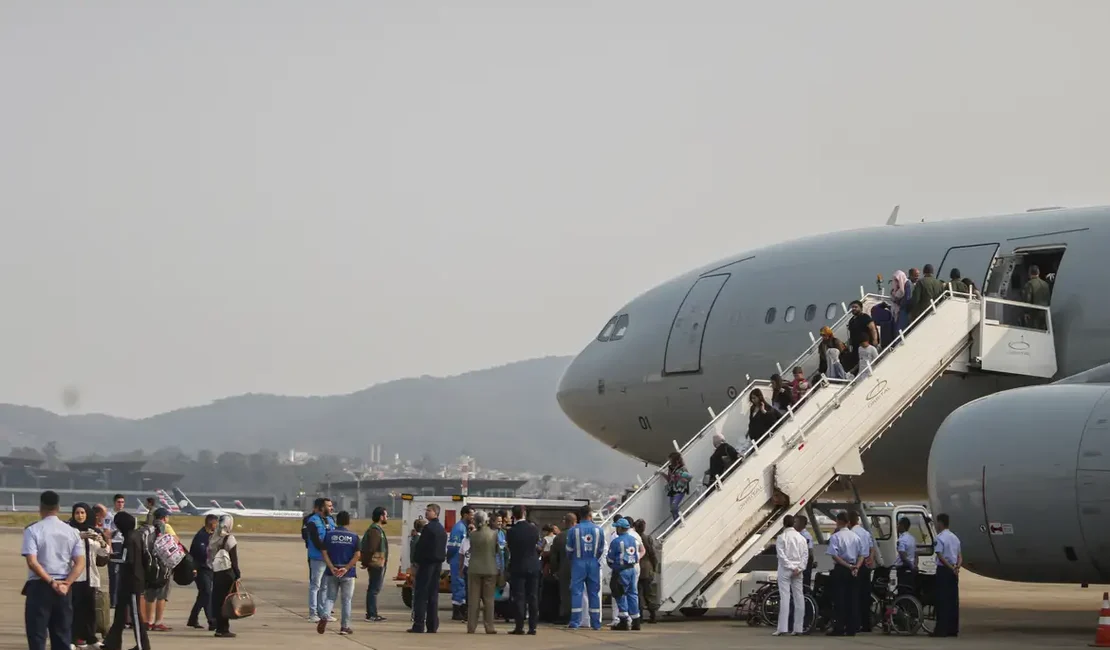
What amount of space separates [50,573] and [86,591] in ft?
8.95

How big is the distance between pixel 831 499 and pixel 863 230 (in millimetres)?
4733

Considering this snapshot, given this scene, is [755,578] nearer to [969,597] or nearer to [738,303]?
[738,303]

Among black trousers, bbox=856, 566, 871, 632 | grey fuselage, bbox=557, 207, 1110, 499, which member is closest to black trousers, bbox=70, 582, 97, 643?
black trousers, bbox=856, 566, 871, 632

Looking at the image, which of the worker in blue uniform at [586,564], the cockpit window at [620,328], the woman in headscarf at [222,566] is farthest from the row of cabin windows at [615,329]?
the woman in headscarf at [222,566]

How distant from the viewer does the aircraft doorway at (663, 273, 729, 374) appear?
86.4 feet

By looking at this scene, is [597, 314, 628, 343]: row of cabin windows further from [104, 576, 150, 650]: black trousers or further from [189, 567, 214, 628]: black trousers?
[104, 576, 150, 650]: black trousers

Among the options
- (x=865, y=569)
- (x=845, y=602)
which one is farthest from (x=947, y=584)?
(x=845, y=602)

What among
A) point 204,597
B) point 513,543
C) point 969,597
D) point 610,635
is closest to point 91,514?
point 204,597

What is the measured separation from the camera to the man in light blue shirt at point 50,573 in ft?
42.2

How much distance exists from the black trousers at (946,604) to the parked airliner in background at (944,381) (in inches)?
13.2

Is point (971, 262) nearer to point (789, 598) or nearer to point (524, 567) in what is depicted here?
point (789, 598)

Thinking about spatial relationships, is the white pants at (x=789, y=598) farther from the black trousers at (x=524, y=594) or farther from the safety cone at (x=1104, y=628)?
the safety cone at (x=1104, y=628)

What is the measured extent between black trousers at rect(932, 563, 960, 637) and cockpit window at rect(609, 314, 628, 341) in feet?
36.5

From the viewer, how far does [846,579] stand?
730 inches
